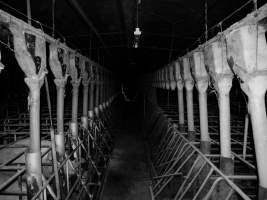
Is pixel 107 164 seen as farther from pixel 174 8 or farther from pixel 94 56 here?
pixel 94 56

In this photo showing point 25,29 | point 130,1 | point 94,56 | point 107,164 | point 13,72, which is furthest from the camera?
point 94,56

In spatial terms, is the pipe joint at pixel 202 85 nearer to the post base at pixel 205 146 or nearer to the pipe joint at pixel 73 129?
the post base at pixel 205 146

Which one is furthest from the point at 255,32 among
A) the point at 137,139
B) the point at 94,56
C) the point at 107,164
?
the point at 94,56

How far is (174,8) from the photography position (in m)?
7.80

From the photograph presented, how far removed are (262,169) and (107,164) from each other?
7141 millimetres

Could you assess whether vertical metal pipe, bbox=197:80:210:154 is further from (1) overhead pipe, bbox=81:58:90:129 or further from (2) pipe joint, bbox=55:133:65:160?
(1) overhead pipe, bbox=81:58:90:129

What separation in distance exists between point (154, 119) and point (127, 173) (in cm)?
479

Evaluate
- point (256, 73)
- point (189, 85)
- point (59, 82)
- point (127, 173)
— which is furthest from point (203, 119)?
point (127, 173)

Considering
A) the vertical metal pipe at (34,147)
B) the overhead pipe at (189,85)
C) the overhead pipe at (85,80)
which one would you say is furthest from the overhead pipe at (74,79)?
the overhead pipe at (189,85)

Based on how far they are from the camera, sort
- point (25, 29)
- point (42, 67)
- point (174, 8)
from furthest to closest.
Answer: point (174, 8), point (42, 67), point (25, 29)

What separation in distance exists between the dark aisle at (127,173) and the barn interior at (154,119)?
4 centimetres

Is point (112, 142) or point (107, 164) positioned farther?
point (112, 142)

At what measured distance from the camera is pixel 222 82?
14.3 ft

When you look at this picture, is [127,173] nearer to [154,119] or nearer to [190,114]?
[190,114]
